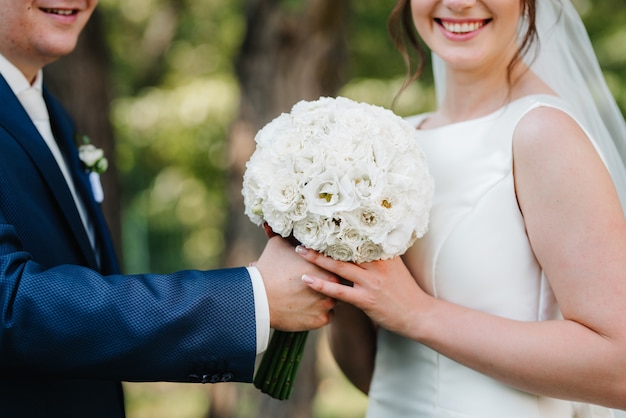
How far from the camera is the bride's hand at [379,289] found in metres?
2.50

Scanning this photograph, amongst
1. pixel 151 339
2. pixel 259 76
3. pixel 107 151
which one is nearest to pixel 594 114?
pixel 151 339

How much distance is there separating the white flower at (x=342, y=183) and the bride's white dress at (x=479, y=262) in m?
0.31

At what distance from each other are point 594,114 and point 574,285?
0.87 meters

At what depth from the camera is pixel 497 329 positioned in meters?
2.60

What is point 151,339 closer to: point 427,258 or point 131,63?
point 427,258

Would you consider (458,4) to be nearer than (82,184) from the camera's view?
Yes

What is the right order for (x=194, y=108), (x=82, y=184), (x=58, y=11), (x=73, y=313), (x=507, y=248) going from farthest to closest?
1. (x=194, y=108)
2. (x=82, y=184)
3. (x=58, y=11)
4. (x=507, y=248)
5. (x=73, y=313)

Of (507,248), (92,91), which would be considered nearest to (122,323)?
(507,248)

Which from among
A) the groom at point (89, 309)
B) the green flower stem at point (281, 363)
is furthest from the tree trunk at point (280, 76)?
the groom at point (89, 309)

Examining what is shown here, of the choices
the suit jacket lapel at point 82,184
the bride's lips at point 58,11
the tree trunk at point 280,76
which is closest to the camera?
the bride's lips at point 58,11

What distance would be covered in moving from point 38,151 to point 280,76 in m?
3.13

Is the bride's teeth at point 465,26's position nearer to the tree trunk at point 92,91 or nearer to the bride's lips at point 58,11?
the bride's lips at point 58,11

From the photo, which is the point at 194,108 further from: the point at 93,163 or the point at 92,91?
the point at 93,163

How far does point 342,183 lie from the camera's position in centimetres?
233
